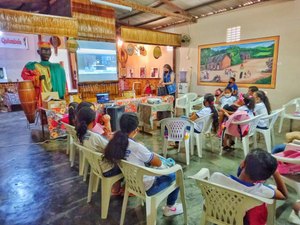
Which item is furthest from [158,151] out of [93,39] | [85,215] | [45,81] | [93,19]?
[93,19]

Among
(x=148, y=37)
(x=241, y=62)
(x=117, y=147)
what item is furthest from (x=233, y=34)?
(x=117, y=147)

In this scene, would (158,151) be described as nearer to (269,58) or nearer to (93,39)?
(93,39)

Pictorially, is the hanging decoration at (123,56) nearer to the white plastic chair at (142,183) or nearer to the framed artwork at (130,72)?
the framed artwork at (130,72)

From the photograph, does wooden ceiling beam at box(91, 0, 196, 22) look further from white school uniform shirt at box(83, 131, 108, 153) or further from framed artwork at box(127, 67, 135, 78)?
framed artwork at box(127, 67, 135, 78)

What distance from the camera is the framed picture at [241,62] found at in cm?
531

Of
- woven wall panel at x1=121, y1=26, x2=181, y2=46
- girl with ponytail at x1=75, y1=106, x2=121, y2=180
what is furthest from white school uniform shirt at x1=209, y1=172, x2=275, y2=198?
woven wall panel at x1=121, y1=26, x2=181, y2=46

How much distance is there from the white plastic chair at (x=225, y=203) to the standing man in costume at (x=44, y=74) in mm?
4035

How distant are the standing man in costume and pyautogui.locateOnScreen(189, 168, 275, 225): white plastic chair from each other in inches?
159

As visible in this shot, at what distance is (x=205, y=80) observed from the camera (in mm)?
6793

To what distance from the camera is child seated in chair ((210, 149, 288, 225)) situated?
3.90ft

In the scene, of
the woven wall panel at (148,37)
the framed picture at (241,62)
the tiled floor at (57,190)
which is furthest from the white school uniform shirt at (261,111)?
the woven wall panel at (148,37)

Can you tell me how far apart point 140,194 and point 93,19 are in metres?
4.46

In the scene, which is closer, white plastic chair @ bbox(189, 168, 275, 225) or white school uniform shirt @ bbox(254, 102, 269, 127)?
white plastic chair @ bbox(189, 168, 275, 225)

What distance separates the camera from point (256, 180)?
1215 mm
